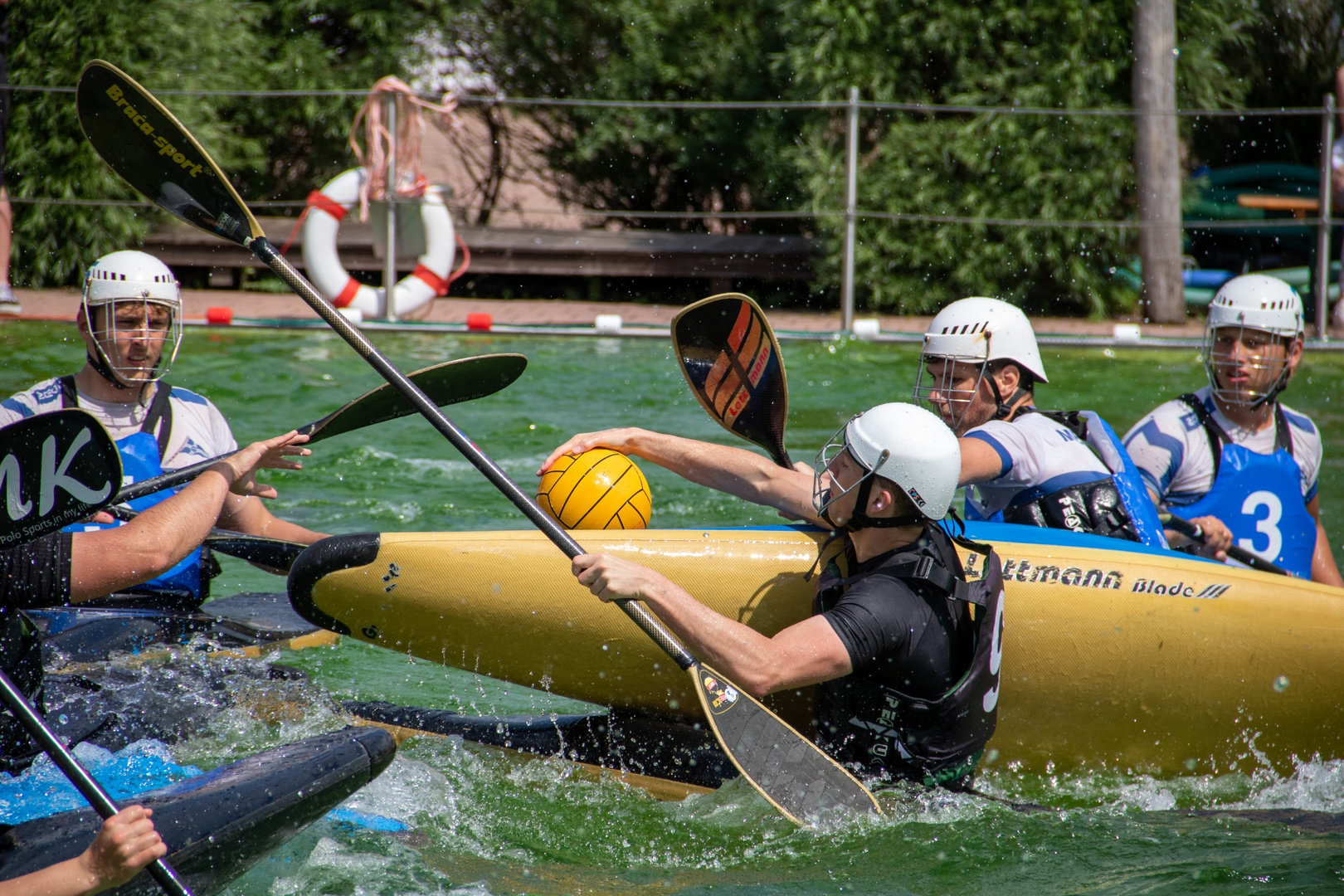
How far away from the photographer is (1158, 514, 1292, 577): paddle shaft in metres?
4.00

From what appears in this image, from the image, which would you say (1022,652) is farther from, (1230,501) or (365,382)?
(365,382)

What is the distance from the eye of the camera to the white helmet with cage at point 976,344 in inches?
148

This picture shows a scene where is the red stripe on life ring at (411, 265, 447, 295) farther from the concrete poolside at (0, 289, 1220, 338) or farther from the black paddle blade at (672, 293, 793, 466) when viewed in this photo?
the black paddle blade at (672, 293, 793, 466)

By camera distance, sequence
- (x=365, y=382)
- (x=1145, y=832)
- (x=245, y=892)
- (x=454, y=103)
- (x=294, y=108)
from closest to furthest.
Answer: (x=245, y=892)
(x=1145, y=832)
(x=365, y=382)
(x=454, y=103)
(x=294, y=108)

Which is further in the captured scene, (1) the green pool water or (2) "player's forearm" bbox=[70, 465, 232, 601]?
(1) the green pool water

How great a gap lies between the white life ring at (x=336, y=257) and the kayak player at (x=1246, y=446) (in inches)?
253

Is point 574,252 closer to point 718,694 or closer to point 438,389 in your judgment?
point 438,389

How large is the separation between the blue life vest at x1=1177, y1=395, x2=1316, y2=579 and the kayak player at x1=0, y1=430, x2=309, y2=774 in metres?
3.03

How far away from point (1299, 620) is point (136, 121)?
330cm

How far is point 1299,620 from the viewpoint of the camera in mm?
3355

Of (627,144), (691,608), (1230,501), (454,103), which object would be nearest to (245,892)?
(691,608)

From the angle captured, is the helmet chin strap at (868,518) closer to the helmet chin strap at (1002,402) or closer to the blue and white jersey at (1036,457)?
the blue and white jersey at (1036,457)

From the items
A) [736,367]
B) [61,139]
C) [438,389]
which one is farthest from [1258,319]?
[61,139]

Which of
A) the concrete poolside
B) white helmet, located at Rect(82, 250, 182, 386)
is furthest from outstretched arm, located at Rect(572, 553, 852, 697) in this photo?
the concrete poolside
